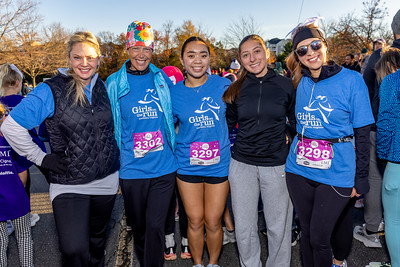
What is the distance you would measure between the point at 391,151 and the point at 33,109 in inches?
103

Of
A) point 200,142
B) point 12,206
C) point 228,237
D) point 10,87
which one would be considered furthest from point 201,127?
point 10,87

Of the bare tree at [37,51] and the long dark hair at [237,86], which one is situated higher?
the bare tree at [37,51]

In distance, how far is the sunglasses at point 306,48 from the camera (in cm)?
236

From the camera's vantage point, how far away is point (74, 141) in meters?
2.28

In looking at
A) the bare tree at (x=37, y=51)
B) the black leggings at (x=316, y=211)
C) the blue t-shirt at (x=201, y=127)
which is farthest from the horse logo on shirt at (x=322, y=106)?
the bare tree at (x=37, y=51)

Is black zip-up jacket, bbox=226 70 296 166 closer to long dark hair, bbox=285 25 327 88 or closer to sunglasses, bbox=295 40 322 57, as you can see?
long dark hair, bbox=285 25 327 88

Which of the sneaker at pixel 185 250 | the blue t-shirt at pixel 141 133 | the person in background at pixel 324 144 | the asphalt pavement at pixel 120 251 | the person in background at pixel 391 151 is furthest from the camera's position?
the sneaker at pixel 185 250

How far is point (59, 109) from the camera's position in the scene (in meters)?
2.23

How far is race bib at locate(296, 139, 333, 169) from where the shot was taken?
226cm

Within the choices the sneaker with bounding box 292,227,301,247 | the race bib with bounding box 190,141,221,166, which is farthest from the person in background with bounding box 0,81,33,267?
the sneaker with bounding box 292,227,301,247

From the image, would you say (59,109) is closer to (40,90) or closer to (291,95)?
(40,90)

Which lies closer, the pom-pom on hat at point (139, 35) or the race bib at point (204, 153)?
the race bib at point (204, 153)

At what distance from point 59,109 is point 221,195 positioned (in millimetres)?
1577

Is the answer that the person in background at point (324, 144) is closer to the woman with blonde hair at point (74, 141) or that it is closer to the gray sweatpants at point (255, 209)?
the gray sweatpants at point (255, 209)
